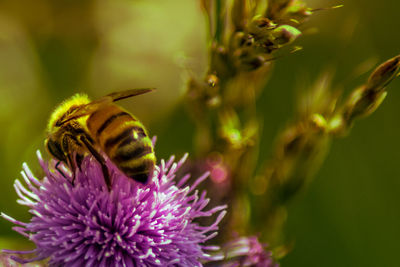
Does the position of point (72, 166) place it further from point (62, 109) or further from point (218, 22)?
point (218, 22)

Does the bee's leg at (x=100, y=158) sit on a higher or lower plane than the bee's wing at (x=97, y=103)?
lower

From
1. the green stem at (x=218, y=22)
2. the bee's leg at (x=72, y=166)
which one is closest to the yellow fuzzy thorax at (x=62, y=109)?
the bee's leg at (x=72, y=166)

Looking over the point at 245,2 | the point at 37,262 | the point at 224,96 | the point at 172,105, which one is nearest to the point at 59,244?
the point at 37,262

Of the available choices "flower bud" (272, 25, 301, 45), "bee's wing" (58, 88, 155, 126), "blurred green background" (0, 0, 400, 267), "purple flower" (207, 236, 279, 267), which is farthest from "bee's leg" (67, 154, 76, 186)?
"blurred green background" (0, 0, 400, 267)

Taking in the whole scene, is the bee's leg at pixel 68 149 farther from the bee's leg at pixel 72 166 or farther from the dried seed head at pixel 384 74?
the dried seed head at pixel 384 74

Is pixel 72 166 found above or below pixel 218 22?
below

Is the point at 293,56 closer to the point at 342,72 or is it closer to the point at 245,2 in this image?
the point at 342,72

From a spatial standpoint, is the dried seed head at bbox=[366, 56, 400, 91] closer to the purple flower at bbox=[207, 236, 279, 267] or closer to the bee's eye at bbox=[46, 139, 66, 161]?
the purple flower at bbox=[207, 236, 279, 267]

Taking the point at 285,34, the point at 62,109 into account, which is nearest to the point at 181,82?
the point at 62,109
